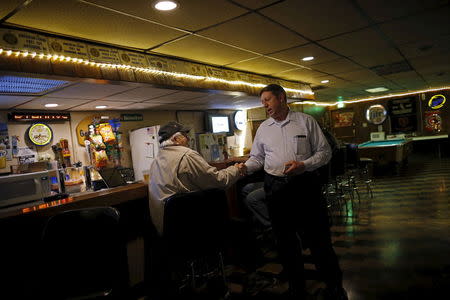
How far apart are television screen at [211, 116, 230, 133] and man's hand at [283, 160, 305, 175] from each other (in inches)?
238

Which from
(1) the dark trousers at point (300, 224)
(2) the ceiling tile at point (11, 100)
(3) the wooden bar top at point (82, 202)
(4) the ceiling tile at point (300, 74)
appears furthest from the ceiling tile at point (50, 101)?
(4) the ceiling tile at point (300, 74)

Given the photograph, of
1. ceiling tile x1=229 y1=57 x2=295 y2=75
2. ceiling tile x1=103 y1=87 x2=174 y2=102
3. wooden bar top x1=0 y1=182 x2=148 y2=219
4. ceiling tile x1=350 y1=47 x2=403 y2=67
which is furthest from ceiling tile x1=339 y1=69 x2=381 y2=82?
wooden bar top x1=0 y1=182 x2=148 y2=219

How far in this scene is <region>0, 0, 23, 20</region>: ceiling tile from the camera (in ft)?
7.18

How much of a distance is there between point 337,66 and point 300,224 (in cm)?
438

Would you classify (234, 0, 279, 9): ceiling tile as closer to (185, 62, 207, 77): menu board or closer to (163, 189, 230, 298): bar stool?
(163, 189, 230, 298): bar stool

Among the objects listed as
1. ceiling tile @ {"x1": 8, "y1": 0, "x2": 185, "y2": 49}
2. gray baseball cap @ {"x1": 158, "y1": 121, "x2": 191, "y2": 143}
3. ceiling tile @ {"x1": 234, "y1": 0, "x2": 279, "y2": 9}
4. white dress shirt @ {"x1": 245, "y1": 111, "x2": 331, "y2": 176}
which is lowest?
white dress shirt @ {"x1": 245, "y1": 111, "x2": 331, "y2": 176}

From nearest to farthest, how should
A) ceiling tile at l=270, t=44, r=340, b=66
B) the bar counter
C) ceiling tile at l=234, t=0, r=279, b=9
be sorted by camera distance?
the bar counter, ceiling tile at l=234, t=0, r=279, b=9, ceiling tile at l=270, t=44, r=340, b=66

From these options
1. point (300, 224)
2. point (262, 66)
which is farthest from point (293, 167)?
point (262, 66)

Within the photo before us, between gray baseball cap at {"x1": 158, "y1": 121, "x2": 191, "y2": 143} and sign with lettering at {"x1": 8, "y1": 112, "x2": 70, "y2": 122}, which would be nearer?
gray baseball cap at {"x1": 158, "y1": 121, "x2": 191, "y2": 143}

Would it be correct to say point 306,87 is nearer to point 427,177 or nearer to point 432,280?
point 427,177

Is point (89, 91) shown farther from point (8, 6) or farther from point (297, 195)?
point (297, 195)

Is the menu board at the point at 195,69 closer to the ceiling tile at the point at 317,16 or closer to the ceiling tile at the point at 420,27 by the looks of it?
the ceiling tile at the point at 317,16

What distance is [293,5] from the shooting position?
2799 mm

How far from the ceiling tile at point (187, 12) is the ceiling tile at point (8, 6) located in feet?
1.78
